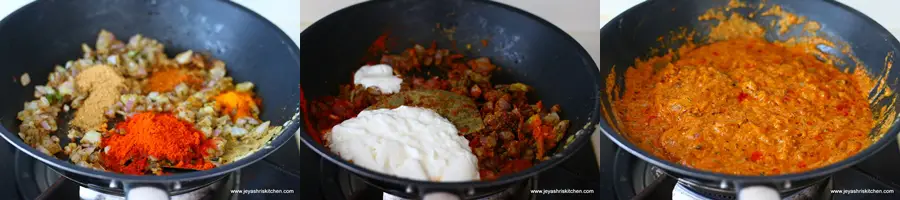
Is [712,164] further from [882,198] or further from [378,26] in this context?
[378,26]

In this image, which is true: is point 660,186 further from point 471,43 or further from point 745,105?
point 471,43

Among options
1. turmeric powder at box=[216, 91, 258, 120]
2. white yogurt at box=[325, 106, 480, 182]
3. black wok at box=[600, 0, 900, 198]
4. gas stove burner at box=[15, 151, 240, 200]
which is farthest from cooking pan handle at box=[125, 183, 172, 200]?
black wok at box=[600, 0, 900, 198]

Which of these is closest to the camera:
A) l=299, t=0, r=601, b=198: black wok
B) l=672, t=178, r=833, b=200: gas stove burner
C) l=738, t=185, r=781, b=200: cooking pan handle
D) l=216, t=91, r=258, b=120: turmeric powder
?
l=738, t=185, r=781, b=200: cooking pan handle

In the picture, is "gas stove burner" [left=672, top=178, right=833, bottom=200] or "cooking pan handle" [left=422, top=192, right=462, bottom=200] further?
"gas stove burner" [left=672, top=178, right=833, bottom=200]

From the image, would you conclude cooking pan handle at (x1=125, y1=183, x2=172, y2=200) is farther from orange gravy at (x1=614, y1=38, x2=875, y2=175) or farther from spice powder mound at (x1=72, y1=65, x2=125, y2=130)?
orange gravy at (x1=614, y1=38, x2=875, y2=175)

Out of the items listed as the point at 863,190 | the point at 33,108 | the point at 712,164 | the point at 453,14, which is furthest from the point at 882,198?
the point at 33,108

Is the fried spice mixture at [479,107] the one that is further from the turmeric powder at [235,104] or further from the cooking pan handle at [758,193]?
the cooking pan handle at [758,193]

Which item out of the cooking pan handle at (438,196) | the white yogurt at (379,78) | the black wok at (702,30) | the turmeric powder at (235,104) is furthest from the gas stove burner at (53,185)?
the black wok at (702,30)
